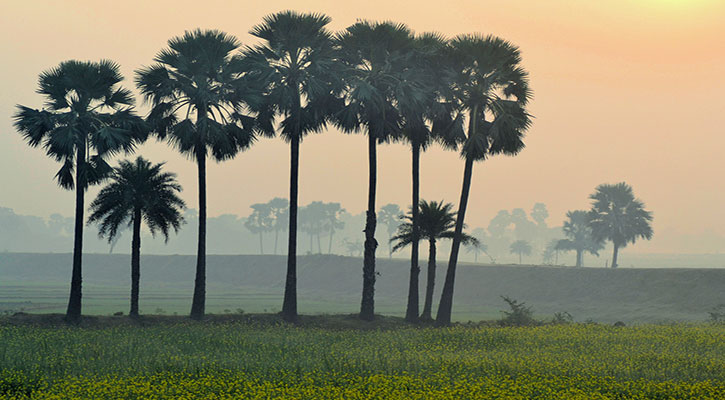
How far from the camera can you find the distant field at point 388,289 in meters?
76.8

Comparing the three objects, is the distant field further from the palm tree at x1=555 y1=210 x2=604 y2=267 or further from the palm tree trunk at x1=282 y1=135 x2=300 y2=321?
the palm tree at x1=555 y1=210 x2=604 y2=267

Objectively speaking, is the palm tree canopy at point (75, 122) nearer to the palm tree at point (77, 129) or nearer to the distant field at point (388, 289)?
the palm tree at point (77, 129)

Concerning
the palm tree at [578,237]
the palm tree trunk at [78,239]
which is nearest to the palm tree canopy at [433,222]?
the palm tree trunk at [78,239]

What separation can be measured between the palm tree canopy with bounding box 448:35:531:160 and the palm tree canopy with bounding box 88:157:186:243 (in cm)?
1886

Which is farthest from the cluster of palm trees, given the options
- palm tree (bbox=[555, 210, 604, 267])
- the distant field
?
palm tree (bbox=[555, 210, 604, 267])

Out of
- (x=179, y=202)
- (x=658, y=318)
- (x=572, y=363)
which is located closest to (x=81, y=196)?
(x=179, y=202)

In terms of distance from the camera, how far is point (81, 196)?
4288 cm

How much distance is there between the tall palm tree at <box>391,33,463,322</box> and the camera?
48281 mm

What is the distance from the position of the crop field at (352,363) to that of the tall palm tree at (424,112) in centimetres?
967

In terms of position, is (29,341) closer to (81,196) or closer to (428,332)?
(81,196)

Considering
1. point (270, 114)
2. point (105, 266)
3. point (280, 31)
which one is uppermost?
point (280, 31)

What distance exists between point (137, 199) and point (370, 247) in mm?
14497

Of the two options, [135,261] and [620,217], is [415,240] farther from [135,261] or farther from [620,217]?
[620,217]

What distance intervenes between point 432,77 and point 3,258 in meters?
170
